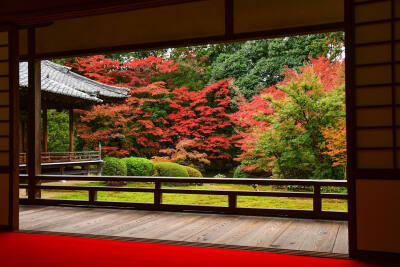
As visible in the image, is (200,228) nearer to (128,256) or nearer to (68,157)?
(128,256)

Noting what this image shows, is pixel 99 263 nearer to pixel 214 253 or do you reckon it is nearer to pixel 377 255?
pixel 214 253

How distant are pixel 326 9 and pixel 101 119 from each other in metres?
8.72

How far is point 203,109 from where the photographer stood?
11195 mm

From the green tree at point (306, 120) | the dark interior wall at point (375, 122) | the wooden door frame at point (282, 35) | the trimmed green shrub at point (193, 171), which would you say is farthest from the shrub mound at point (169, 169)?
the dark interior wall at point (375, 122)

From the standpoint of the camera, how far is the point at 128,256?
2.99m

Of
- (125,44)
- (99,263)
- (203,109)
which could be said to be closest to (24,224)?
(99,263)

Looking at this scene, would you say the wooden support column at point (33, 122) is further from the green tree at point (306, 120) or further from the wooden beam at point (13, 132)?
the green tree at point (306, 120)

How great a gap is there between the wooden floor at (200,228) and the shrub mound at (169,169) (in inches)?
196

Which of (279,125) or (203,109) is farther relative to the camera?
(203,109)

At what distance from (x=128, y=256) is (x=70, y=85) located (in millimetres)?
8874

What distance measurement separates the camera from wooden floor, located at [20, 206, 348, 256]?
3.56 m

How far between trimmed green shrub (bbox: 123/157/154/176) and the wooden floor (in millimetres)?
5101

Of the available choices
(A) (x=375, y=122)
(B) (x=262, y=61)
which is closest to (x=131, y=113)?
(B) (x=262, y=61)

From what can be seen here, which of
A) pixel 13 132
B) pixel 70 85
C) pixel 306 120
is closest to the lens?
pixel 13 132
